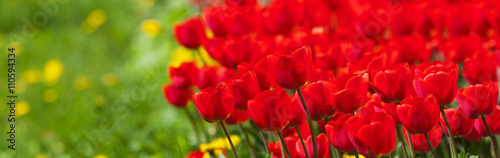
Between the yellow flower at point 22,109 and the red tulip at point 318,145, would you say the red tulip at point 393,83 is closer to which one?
the red tulip at point 318,145

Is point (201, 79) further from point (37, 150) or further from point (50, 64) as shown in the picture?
point (50, 64)

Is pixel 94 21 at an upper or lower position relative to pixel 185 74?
upper

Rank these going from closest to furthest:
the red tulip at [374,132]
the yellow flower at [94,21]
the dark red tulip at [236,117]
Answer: the red tulip at [374,132]
the dark red tulip at [236,117]
the yellow flower at [94,21]

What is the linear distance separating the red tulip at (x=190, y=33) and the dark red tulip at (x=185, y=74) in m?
0.27

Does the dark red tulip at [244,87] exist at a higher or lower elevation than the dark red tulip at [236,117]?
higher

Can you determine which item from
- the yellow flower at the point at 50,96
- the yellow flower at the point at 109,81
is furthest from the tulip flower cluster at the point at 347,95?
the yellow flower at the point at 50,96

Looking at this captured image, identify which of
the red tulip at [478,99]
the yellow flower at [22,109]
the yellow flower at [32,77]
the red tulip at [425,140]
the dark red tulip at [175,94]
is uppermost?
the yellow flower at [32,77]

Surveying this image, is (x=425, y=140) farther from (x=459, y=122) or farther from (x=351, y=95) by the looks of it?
(x=351, y=95)

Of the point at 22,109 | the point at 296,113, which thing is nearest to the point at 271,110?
the point at 296,113

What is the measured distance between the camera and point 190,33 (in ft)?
7.30

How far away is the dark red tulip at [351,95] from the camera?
4.00 ft

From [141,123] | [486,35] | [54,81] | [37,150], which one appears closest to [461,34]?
[486,35]

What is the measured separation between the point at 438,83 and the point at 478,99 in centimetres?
10

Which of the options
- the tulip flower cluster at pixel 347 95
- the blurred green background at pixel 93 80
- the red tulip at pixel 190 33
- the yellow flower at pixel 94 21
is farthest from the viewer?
the yellow flower at pixel 94 21
